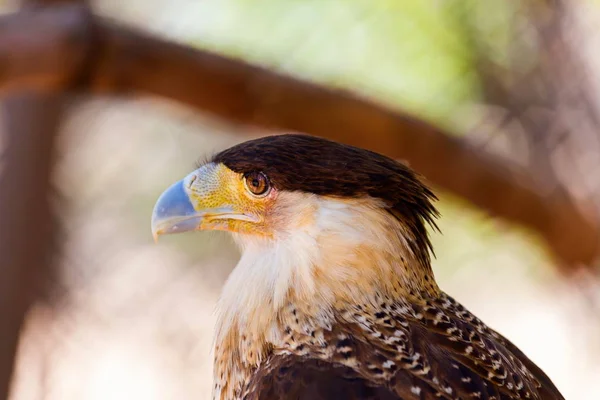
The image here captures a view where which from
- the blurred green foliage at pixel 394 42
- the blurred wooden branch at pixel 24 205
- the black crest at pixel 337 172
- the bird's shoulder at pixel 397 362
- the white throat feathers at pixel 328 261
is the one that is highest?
the blurred green foliage at pixel 394 42

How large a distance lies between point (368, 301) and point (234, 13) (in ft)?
8.45

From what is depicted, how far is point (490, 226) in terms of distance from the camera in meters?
4.34

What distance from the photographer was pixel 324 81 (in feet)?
12.0

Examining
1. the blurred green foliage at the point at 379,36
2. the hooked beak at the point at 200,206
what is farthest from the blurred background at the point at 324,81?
the hooked beak at the point at 200,206

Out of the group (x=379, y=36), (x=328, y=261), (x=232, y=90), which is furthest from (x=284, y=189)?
(x=379, y=36)

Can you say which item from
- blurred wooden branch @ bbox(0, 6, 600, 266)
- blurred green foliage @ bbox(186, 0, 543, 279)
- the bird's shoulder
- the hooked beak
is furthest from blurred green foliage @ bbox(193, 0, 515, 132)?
the bird's shoulder

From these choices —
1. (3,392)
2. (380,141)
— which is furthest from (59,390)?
(380,141)

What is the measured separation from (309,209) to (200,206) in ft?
1.01

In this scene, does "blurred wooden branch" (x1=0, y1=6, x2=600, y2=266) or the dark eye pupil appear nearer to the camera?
the dark eye pupil

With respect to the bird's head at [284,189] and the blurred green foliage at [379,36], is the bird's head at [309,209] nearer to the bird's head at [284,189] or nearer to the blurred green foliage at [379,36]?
the bird's head at [284,189]

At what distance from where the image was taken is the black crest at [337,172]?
2.00 m

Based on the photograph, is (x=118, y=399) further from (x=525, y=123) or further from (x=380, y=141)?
(x=525, y=123)

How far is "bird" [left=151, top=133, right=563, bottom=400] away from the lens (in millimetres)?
1868

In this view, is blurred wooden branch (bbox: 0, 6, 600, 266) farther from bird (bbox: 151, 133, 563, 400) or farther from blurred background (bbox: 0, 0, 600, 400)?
bird (bbox: 151, 133, 563, 400)
